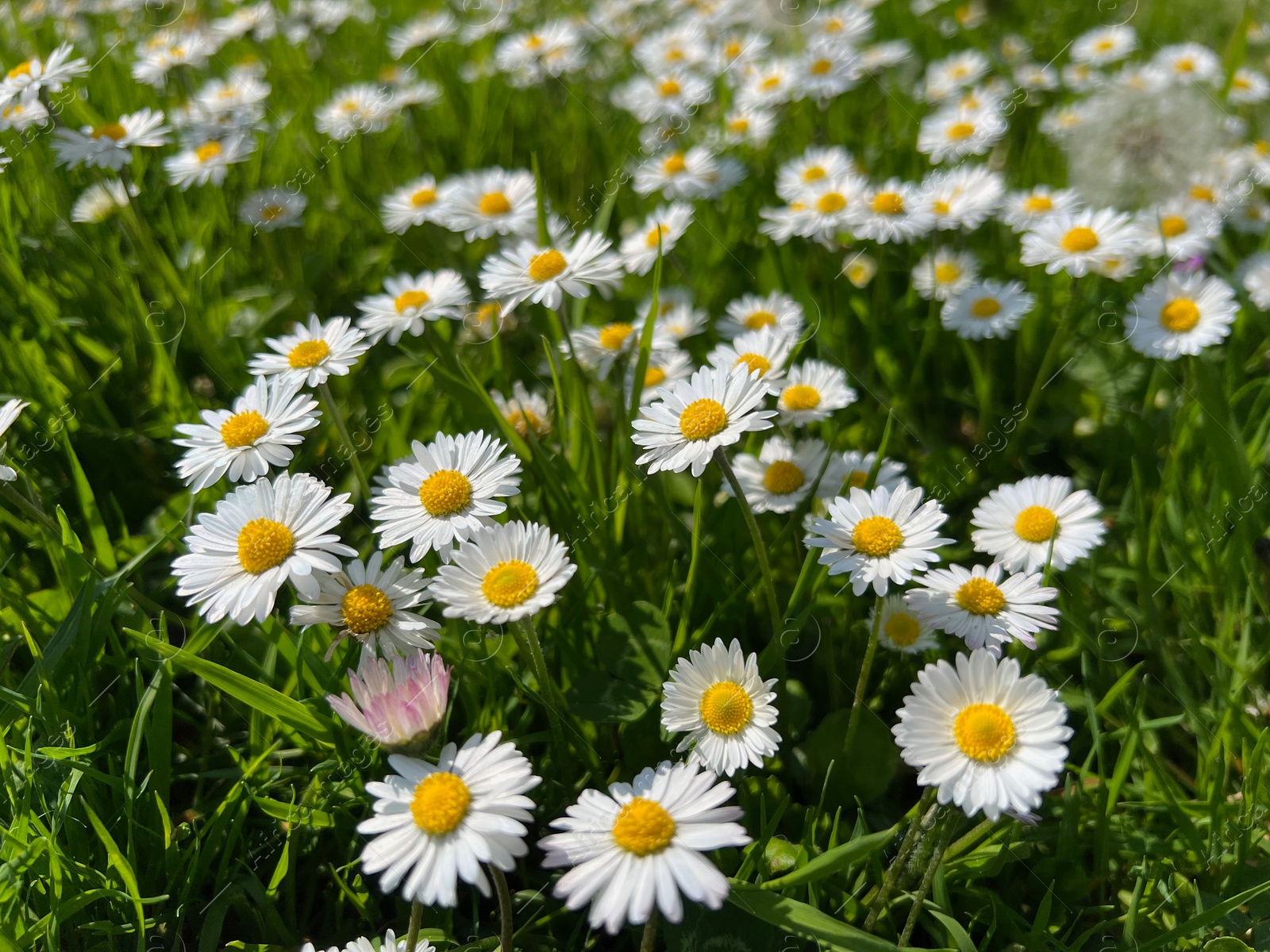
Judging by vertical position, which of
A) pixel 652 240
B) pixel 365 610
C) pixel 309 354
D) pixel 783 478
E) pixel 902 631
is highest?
pixel 652 240

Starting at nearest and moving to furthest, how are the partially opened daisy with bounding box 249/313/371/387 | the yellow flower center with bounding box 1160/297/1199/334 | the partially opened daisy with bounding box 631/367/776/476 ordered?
the partially opened daisy with bounding box 631/367/776/476 → the partially opened daisy with bounding box 249/313/371/387 → the yellow flower center with bounding box 1160/297/1199/334

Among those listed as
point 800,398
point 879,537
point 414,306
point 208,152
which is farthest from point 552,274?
point 208,152

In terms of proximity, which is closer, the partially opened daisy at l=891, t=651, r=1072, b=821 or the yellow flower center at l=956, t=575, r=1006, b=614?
the partially opened daisy at l=891, t=651, r=1072, b=821

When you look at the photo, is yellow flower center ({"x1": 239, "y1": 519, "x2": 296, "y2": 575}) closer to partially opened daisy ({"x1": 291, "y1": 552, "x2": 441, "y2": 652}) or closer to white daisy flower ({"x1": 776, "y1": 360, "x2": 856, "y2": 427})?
partially opened daisy ({"x1": 291, "y1": 552, "x2": 441, "y2": 652})

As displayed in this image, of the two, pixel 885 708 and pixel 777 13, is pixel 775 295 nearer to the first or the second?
pixel 885 708

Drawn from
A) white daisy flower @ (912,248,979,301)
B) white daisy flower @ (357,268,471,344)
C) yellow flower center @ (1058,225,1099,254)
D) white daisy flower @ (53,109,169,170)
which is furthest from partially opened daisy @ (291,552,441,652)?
yellow flower center @ (1058,225,1099,254)

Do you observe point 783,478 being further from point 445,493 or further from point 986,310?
point 986,310
